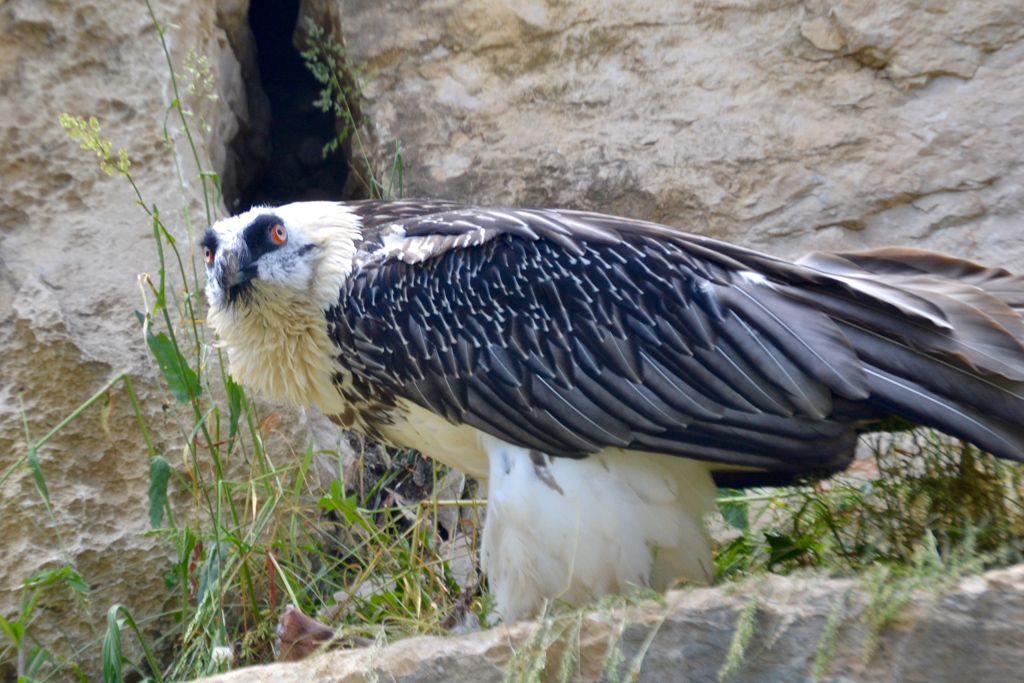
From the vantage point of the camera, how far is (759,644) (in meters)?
2.25

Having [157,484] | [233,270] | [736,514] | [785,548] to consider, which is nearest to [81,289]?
[157,484]

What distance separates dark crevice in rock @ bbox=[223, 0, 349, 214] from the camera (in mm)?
6117

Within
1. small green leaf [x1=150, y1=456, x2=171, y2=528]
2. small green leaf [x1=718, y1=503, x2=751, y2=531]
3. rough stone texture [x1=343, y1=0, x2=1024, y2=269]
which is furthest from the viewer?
rough stone texture [x1=343, y1=0, x2=1024, y2=269]

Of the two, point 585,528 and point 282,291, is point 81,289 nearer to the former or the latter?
point 282,291

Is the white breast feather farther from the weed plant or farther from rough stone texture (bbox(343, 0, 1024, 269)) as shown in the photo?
rough stone texture (bbox(343, 0, 1024, 269))

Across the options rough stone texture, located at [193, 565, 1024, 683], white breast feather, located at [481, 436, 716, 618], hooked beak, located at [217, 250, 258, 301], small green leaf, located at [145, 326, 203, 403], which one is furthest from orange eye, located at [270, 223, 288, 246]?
rough stone texture, located at [193, 565, 1024, 683]

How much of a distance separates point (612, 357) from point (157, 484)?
64.0 inches

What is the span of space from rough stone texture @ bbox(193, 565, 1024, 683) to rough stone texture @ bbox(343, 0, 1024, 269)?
9.01 feet

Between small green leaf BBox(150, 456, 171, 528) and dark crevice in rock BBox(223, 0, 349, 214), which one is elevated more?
dark crevice in rock BBox(223, 0, 349, 214)

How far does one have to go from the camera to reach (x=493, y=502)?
285cm

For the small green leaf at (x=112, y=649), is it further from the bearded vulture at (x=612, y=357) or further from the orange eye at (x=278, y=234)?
the orange eye at (x=278, y=234)

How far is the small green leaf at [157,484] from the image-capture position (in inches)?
128

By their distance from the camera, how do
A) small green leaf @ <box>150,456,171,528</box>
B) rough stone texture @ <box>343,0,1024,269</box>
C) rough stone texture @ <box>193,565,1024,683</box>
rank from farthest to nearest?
rough stone texture @ <box>343,0,1024,269</box> < small green leaf @ <box>150,456,171,528</box> < rough stone texture @ <box>193,565,1024,683</box>

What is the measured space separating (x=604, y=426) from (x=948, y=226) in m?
2.69
